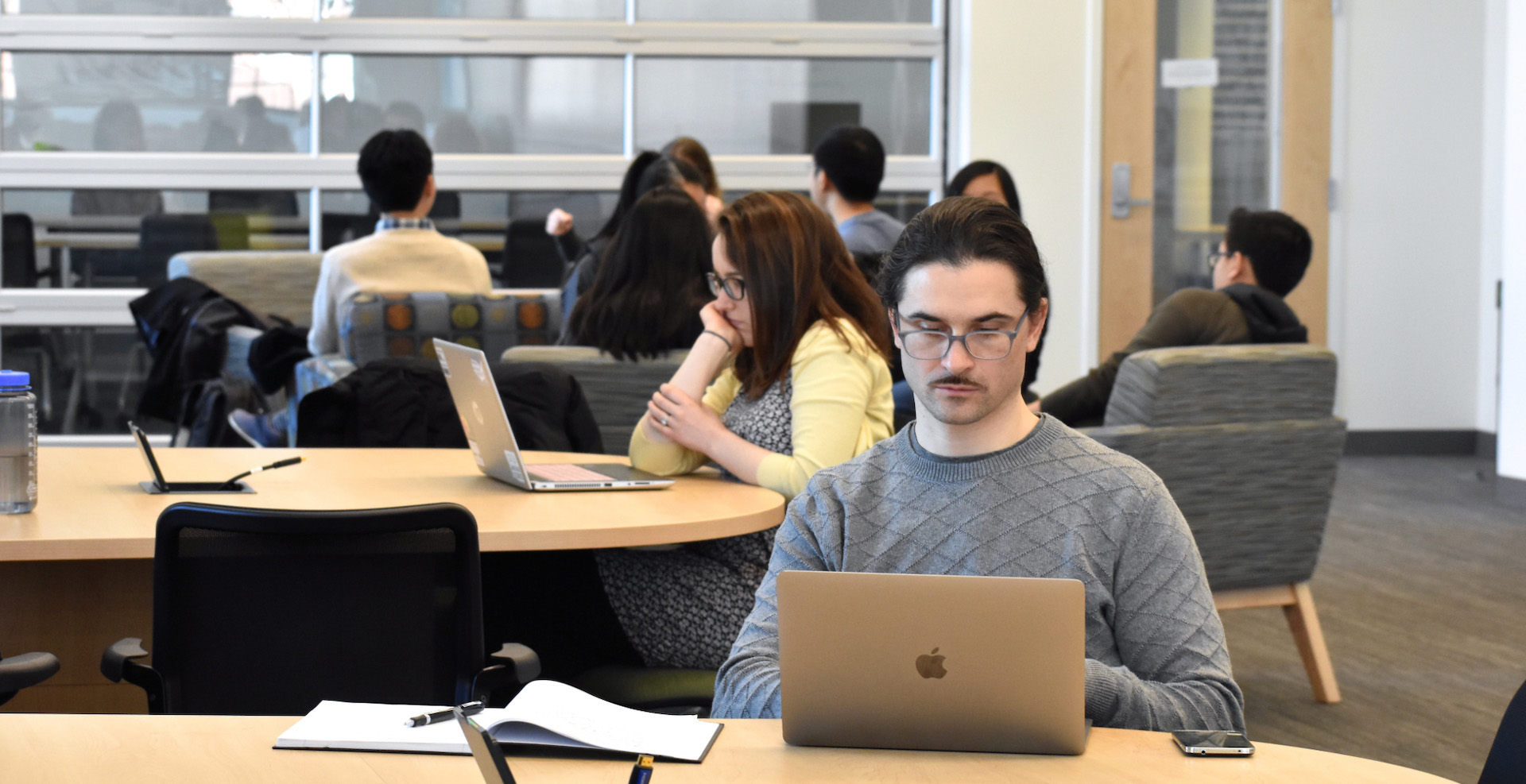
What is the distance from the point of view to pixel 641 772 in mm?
1089

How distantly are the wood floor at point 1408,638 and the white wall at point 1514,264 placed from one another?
0.89 feet

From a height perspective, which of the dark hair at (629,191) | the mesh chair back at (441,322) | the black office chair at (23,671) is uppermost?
the dark hair at (629,191)

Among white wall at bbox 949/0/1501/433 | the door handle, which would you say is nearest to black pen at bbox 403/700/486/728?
white wall at bbox 949/0/1501/433

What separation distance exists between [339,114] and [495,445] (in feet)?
15.6

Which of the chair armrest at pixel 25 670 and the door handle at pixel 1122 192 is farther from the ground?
the door handle at pixel 1122 192

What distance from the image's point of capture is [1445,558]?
189 inches

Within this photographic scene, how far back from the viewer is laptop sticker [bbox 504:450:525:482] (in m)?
2.34

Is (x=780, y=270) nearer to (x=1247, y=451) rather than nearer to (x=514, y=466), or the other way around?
(x=514, y=466)

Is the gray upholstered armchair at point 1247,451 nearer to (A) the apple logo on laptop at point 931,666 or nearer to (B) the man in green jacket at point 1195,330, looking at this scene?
(B) the man in green jacket at point 1195,330

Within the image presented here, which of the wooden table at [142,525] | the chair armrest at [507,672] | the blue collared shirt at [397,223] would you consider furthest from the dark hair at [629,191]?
the chair armrest at [507,672]

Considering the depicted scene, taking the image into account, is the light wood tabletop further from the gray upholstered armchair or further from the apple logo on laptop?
the gray upholstered armchair

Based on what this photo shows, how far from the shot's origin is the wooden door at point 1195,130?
6.82 m

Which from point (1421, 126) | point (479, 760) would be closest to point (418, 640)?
point (479, 760)

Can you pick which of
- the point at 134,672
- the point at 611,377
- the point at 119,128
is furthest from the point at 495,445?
the point at 119,128
